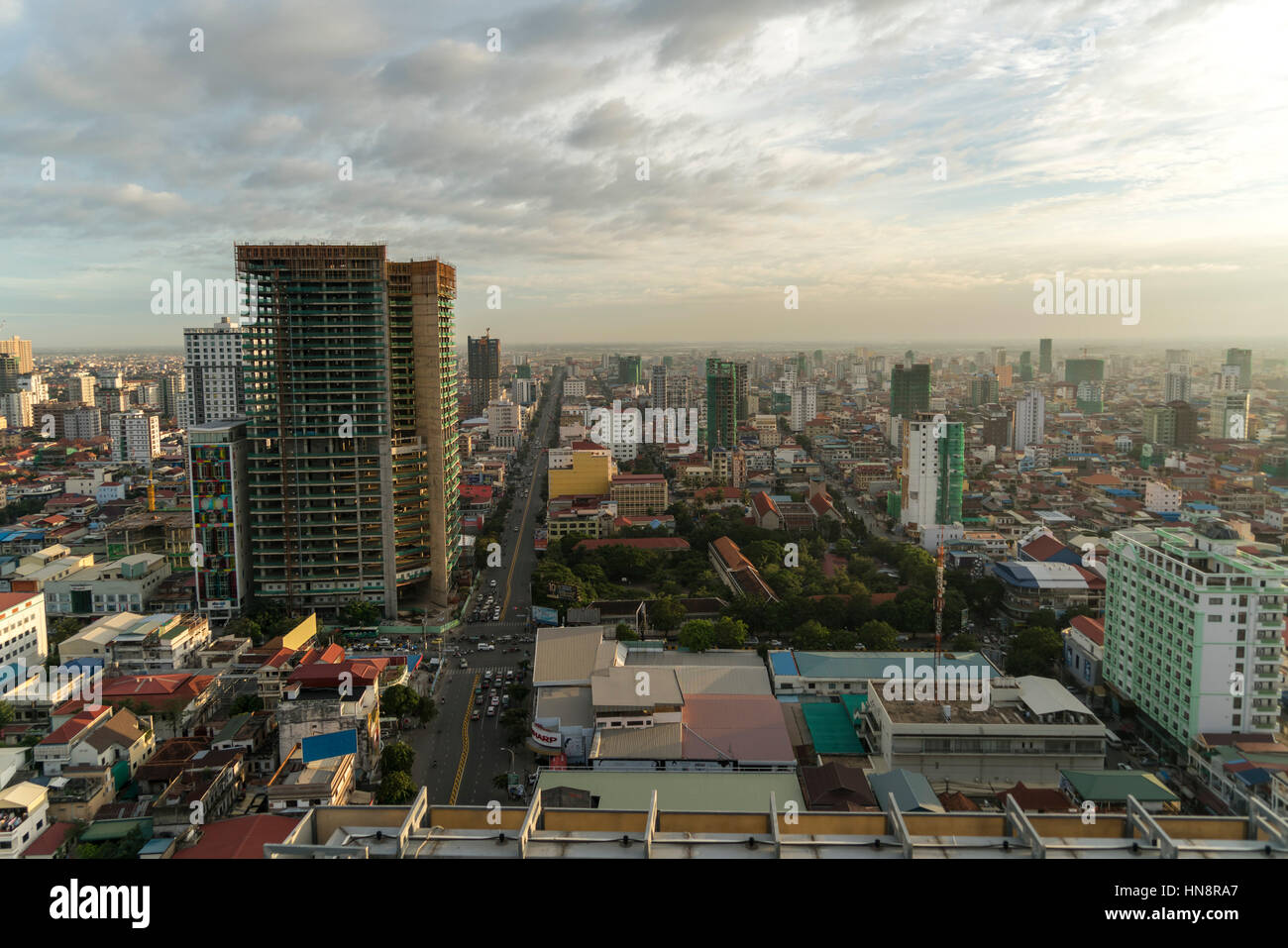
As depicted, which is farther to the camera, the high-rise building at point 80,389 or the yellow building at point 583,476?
the high-rise building at point 80,389

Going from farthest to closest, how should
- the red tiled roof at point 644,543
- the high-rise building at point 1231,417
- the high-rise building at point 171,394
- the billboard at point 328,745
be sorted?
the high-rise building at point 171,394, the high-rise building at point 1231,417, the red tiled roof at point 644,543, the billboard at point 328,745

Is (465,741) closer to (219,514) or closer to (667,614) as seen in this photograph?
(667,614)

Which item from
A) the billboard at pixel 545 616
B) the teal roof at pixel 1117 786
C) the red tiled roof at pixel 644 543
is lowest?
the teal roof at pixel 1117 786

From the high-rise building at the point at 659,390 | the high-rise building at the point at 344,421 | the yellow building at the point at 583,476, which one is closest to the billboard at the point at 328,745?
the high-rise building at the point at 344,421

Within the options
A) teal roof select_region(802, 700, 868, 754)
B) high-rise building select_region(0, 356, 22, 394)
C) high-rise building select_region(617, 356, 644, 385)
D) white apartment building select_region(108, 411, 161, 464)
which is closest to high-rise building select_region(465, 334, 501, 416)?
high-rise building select_region(617, 356, 644, 385)

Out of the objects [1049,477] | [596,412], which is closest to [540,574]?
[1049,477]

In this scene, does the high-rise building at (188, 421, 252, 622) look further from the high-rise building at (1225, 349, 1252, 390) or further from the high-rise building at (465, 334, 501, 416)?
the high-rise building at (465, 334, 501, 416)

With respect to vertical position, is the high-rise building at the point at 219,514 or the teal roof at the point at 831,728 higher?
the high-rise building at the point at 219,514

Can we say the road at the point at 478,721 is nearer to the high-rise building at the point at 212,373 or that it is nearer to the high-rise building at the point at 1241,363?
the high-rise building at the point at 212,373
